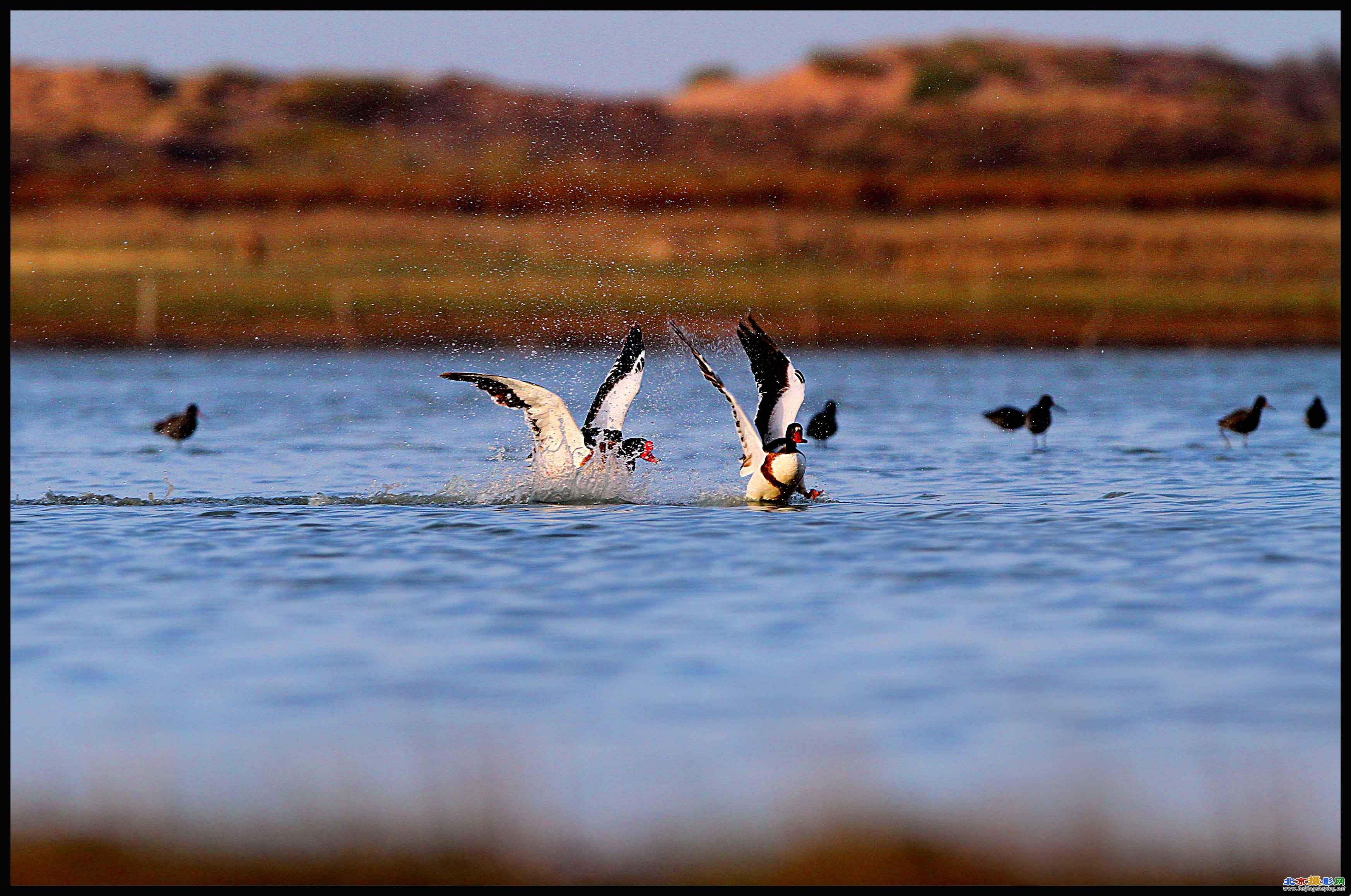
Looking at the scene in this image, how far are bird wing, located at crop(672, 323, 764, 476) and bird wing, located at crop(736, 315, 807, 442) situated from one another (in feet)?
0.49

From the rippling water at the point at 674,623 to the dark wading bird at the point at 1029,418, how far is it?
387 mm

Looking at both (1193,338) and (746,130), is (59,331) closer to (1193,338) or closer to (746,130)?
(1193,338)

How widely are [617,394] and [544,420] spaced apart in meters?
0.75

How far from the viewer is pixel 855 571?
1254cm

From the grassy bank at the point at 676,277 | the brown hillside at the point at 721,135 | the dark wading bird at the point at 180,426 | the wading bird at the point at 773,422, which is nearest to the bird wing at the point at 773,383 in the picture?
the wading bird at the point at 773,422

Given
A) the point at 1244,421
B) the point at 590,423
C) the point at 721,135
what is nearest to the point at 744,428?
the point at 590,423

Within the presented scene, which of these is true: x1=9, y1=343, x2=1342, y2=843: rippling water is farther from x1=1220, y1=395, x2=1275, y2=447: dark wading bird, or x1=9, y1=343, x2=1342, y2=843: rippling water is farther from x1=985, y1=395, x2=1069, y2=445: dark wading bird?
x1=1220, y1=395, x2=1275, y2=447: dark wading bird

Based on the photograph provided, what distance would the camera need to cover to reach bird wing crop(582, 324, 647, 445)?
16219 millimetres

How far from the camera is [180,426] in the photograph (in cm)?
2150

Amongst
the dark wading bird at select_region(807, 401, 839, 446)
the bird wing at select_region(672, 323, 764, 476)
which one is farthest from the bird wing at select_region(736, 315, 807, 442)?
the dark wading bird at select_region(807, 401, 839, 446)

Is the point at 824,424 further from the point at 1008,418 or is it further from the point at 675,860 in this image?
the point at 675,860

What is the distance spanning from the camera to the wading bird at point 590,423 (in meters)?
15.9

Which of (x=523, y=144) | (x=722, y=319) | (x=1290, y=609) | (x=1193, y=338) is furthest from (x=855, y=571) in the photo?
(x=523, y=144)

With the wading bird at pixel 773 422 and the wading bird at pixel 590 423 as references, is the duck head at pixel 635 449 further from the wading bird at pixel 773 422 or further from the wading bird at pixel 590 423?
the wading bird at pixel 773 422
